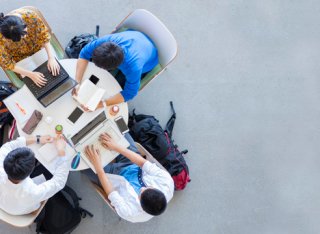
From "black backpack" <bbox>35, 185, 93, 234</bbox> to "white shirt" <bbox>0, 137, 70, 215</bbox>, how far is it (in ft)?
1.07

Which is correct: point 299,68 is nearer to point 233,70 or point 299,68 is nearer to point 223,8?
point 233,70

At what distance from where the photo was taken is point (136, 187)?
2.05 metres

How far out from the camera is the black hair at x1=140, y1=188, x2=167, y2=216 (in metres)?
1.77

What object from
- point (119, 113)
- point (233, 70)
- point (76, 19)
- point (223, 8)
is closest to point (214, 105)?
point (233, 70)

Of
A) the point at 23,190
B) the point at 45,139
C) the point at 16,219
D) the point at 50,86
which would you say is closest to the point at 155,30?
the point at 50,86

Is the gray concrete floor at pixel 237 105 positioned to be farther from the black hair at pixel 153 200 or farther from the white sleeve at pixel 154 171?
the black hair at pixel 153 200

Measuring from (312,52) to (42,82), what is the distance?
239cm

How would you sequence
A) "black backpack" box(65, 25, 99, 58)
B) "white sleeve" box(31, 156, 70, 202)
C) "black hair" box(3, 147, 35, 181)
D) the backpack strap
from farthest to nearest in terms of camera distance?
the backpack strap
"black backpack" box(65, 25, 99, 58)
"white sleeve" box(31, 156, 70, 202)
"black hair" box(3, 147, 35, 181)

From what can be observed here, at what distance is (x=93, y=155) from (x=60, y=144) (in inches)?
7.9

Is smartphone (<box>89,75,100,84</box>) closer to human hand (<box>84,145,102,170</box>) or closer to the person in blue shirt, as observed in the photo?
the person in blue shirt

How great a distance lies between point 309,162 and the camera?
2902 millimetres

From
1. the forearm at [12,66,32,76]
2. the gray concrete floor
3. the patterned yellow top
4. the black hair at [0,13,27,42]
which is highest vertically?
the black hair at [0,13,27,42]

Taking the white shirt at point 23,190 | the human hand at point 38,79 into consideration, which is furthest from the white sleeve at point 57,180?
the human hand at point 38,79

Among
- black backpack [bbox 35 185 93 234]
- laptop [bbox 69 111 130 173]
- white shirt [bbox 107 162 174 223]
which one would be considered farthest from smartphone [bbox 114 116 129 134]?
black backpack [bbox 35 185 93 234]
